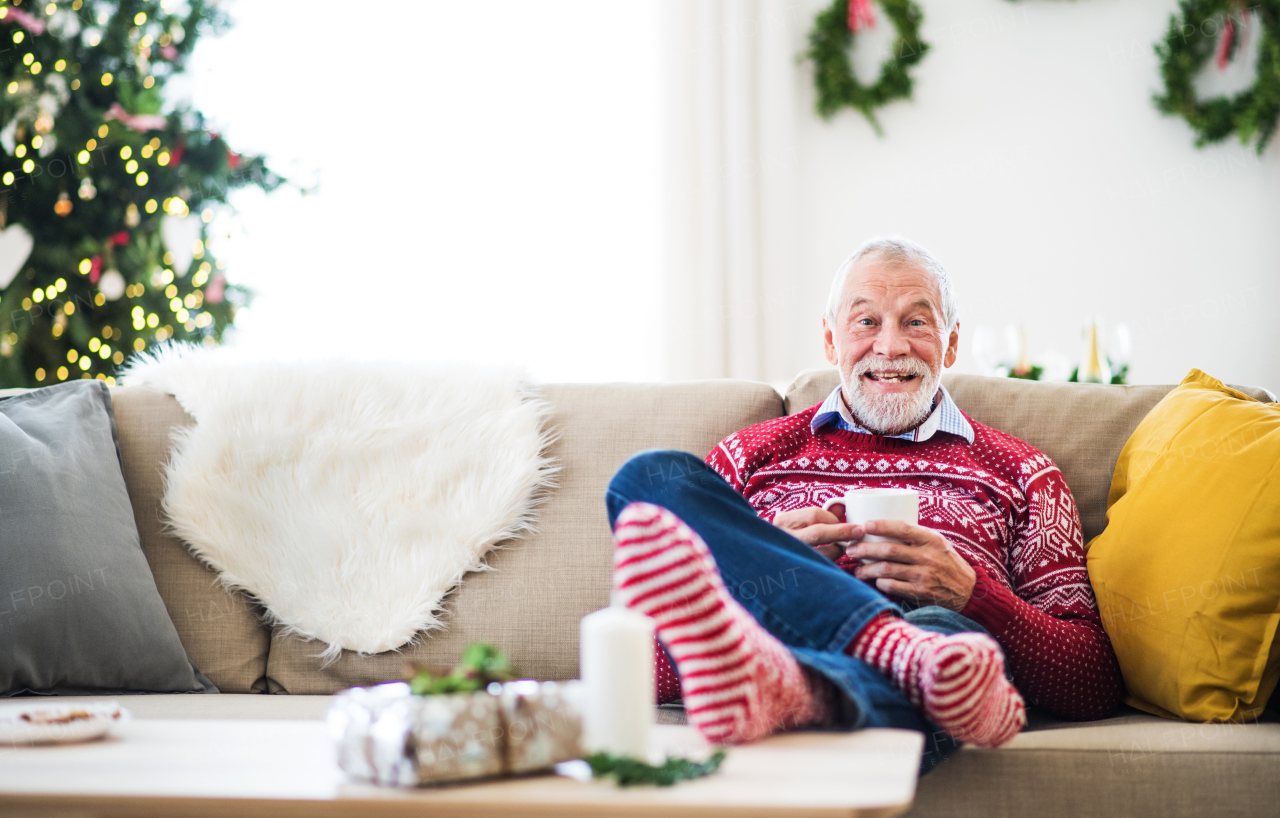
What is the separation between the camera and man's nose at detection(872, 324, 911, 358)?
5.12ft

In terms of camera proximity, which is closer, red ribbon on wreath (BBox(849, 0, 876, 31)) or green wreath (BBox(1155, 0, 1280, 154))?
green wreath (BBox(1155, 0, 1280, 154))

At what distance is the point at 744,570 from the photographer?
3.40ft

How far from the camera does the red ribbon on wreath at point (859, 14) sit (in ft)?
10.2

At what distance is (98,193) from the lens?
8.61 ft

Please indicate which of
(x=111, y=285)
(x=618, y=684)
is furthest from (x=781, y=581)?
(x=111, y=285)

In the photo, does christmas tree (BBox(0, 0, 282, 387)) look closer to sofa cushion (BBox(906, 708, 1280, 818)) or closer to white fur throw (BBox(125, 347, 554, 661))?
white fur throw (BBox(125, 347, 554, 661))

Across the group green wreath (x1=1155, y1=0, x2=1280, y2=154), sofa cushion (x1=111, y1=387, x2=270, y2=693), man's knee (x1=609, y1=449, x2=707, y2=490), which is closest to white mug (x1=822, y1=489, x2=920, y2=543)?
man's knee (x1=609, y1=449, x2=707, y2=490)

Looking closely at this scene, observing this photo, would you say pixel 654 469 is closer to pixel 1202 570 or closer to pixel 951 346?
pixel 1202 570

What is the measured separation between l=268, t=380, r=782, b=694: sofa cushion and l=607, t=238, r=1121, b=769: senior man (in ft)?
0.39

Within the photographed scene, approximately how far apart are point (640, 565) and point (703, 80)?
8.69ft

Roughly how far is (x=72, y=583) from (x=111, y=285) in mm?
1403

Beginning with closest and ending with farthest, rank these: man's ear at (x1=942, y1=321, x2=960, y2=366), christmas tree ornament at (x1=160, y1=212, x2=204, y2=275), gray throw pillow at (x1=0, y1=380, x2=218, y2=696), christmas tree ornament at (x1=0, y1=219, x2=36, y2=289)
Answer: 1. gray throw pillow at (x1=0, y1=380, x2=218, y2=696)
2. man's ear at (x1=942, y1=321, x2=960, y2=366)
3. christmas tree ornament at (x1=0, y1=219, x2=36, y2=289)
4. christmas tree ornament at (x1=160, y1=212, x2=204, y2=275)

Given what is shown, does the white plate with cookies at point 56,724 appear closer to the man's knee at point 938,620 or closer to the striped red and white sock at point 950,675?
the striped red and white sock at point 950,675

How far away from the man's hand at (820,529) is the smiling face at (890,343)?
30cm
